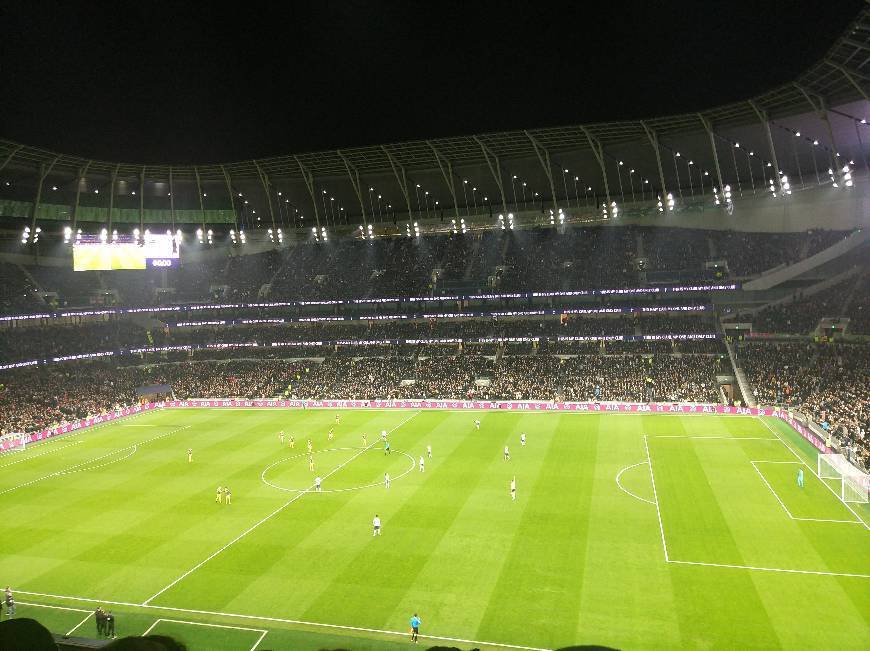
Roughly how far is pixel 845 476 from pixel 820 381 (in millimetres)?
20182

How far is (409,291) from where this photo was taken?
7694 centimetres

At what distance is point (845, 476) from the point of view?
30.8 m

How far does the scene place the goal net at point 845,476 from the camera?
97.1 feet

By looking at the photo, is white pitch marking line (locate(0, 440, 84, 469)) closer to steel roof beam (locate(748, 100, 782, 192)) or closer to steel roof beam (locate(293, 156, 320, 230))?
steel roof beam (locate(293, 156, 320, 230))

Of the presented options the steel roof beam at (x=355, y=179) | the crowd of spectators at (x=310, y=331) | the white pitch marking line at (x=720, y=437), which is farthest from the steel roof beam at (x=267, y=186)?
the white pitch marking line at (x=720, y=437)

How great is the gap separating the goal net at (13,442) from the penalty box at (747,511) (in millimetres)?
46012

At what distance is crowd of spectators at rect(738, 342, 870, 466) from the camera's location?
39.0 m

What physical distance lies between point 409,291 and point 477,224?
500 inches

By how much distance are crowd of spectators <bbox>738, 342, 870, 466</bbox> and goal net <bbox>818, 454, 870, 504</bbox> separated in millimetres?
1775

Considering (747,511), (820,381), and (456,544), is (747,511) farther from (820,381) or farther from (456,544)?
(820,381)

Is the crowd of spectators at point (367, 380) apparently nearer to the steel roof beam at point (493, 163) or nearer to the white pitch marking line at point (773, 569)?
the steel roof beam at point (493, 163)

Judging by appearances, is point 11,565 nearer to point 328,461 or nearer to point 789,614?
point 328,461

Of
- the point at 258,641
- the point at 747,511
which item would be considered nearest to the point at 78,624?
the point at 258,641

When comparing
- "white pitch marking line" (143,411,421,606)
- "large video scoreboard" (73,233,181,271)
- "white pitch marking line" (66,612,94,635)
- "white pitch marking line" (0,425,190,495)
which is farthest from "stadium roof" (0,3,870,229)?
"white pitch marking line" (66,612,94,635)
